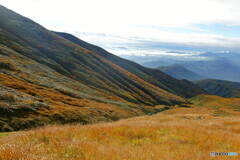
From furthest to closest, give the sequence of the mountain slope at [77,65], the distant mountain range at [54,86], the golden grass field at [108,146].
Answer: the mountain slope at [77,65] → the distant mountain range at [54,86] → the golden grass field at [108,146]

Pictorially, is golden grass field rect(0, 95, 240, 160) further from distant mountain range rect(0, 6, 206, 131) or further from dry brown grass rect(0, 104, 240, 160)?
distant mountain range rect(0, 6, 206, 131)

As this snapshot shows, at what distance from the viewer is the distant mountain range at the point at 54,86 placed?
28750 millimetres

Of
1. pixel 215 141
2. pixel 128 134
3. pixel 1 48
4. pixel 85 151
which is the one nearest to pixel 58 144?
pixel 85 151

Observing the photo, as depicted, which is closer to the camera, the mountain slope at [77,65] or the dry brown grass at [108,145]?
the dry brown grass at [108,145]

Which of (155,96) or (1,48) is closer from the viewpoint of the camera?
(1,48)

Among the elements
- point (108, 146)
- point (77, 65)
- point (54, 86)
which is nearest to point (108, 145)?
point (108, 146)

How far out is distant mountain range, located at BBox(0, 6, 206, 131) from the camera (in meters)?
28.8

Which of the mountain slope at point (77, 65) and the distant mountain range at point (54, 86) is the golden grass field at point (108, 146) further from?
the mountain slope at point (77, 65)

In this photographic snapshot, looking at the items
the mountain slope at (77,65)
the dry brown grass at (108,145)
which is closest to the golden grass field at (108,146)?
the dry brown grass at (108,145)

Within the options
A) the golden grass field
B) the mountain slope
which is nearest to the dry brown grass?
the golden grass field

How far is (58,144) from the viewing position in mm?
7184

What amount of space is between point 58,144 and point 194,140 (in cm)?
682

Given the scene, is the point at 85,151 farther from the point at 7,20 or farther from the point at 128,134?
the point at 7,20

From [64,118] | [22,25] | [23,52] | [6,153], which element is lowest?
[64,118]
